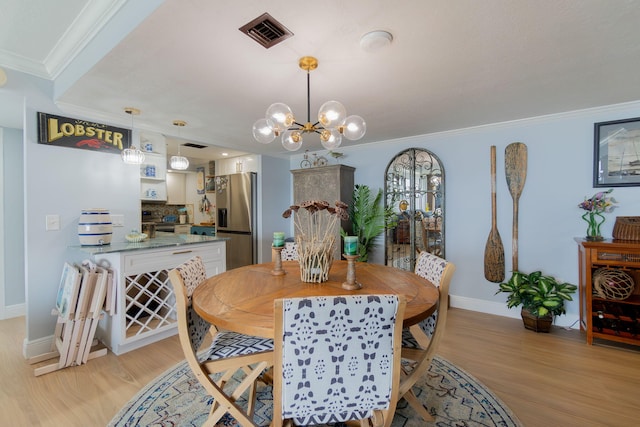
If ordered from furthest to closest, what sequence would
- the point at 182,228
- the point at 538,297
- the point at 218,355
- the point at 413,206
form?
the point at 182,228, the point at 413,206, the point at 538,297, the point at 218,355

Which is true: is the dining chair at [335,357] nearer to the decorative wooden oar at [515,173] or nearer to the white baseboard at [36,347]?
the white baseboard at [36,347]

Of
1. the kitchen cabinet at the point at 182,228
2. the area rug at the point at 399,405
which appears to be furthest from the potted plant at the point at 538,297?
the kitchen cabinet at the point at 182,228

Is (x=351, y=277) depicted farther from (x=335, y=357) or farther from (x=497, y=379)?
(x=497, y=379)

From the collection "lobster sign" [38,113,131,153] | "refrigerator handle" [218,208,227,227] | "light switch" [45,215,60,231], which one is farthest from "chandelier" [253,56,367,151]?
"refrigerator handle" [218,208,227,227]

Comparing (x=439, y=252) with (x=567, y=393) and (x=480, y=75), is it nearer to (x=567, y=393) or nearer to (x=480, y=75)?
(x=567, y=393)

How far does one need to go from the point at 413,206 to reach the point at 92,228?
11.6 feet

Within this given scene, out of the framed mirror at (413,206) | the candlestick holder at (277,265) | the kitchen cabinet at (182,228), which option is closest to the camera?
the candlestick holder at (277,265)

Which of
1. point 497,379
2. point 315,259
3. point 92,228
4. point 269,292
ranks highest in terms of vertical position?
point 92,228

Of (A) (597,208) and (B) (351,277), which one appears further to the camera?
(A) (597,208)

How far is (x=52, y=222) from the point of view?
2.46 meters

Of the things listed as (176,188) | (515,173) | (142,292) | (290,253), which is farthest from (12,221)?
(515,173)

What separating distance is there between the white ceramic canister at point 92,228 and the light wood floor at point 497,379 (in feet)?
3.25

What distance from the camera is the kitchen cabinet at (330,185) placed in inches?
157

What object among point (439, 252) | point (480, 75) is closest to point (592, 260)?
point (439, 252)
